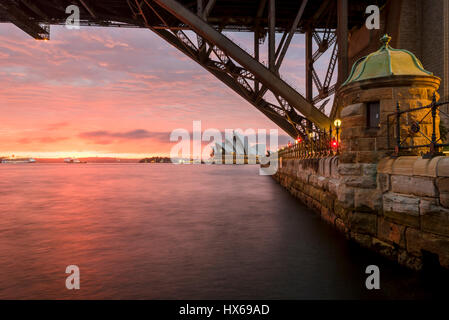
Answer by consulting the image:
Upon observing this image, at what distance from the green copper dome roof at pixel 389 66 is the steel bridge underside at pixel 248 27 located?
11574mm

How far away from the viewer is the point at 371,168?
745cm

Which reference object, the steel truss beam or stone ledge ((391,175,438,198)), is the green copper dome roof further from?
the steel truss beam

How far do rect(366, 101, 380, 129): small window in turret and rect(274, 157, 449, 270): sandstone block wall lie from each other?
2.77 feet

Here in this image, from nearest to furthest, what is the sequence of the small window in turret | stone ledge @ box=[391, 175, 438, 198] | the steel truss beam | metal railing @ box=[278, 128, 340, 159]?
stone ledge @ box=[391, 175, 438, 198], the small window in turret, metal railing @ box=[278, 128, 340, 159], the steel truss beam

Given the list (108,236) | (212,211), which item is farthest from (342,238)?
(212,211)

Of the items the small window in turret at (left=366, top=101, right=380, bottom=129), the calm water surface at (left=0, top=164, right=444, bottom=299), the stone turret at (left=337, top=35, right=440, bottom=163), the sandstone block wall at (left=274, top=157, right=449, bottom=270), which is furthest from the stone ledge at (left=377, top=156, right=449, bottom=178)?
the calm water surface at (left=0, top=164, right=444, bottom=299)

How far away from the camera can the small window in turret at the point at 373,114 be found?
758 cm

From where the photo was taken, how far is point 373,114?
766 cm

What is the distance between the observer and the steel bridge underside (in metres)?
19.2

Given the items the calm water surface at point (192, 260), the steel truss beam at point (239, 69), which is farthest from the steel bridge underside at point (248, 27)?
the calm water surface at point (192, 260)

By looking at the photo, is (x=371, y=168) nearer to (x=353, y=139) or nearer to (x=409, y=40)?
(x=353, y=139)

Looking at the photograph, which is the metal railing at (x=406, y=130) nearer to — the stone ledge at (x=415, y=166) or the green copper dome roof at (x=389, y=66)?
the stone ledge at (x=415, y=166)

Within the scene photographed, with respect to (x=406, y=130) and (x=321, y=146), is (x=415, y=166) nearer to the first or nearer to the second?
(x=406, y=130)

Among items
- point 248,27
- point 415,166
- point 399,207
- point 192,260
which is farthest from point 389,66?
point 248,27
